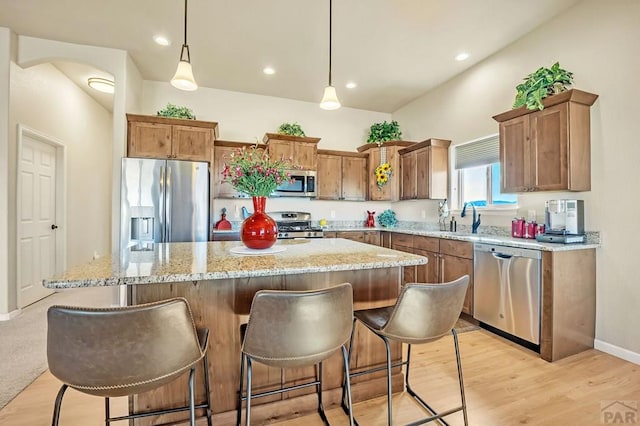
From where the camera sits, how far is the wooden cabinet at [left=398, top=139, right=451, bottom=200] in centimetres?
424

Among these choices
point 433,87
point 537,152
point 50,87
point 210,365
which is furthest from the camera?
point 433,87

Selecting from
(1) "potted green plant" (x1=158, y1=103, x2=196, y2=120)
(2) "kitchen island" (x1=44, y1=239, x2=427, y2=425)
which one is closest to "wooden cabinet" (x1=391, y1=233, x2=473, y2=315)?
(2) "kitchen island" (x1=44, y1=239, x2=427, y2=425)

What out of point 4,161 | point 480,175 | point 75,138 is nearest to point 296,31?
point 480,175

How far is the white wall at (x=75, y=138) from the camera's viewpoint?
11.5 feet

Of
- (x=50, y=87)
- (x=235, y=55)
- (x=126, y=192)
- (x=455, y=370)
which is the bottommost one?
(x=455, y=370)

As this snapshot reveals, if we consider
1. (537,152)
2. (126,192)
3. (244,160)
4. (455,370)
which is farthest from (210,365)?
(537,152)

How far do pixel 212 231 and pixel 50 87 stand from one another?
2.94 m

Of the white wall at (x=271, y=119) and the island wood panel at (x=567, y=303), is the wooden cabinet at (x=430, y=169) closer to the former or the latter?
the white wall at (x=271, y=119)

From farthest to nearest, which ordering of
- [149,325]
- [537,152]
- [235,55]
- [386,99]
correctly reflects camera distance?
1. [386,99]
2. [235,55]
3. [537,152]
4. [149,325]

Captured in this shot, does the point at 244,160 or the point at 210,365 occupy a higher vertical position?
the point at 244,160

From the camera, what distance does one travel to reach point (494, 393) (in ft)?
6.53

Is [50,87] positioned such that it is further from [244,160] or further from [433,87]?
[433,87]

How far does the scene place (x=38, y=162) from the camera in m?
3.96

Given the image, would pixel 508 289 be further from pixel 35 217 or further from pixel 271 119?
pixel 35 217
